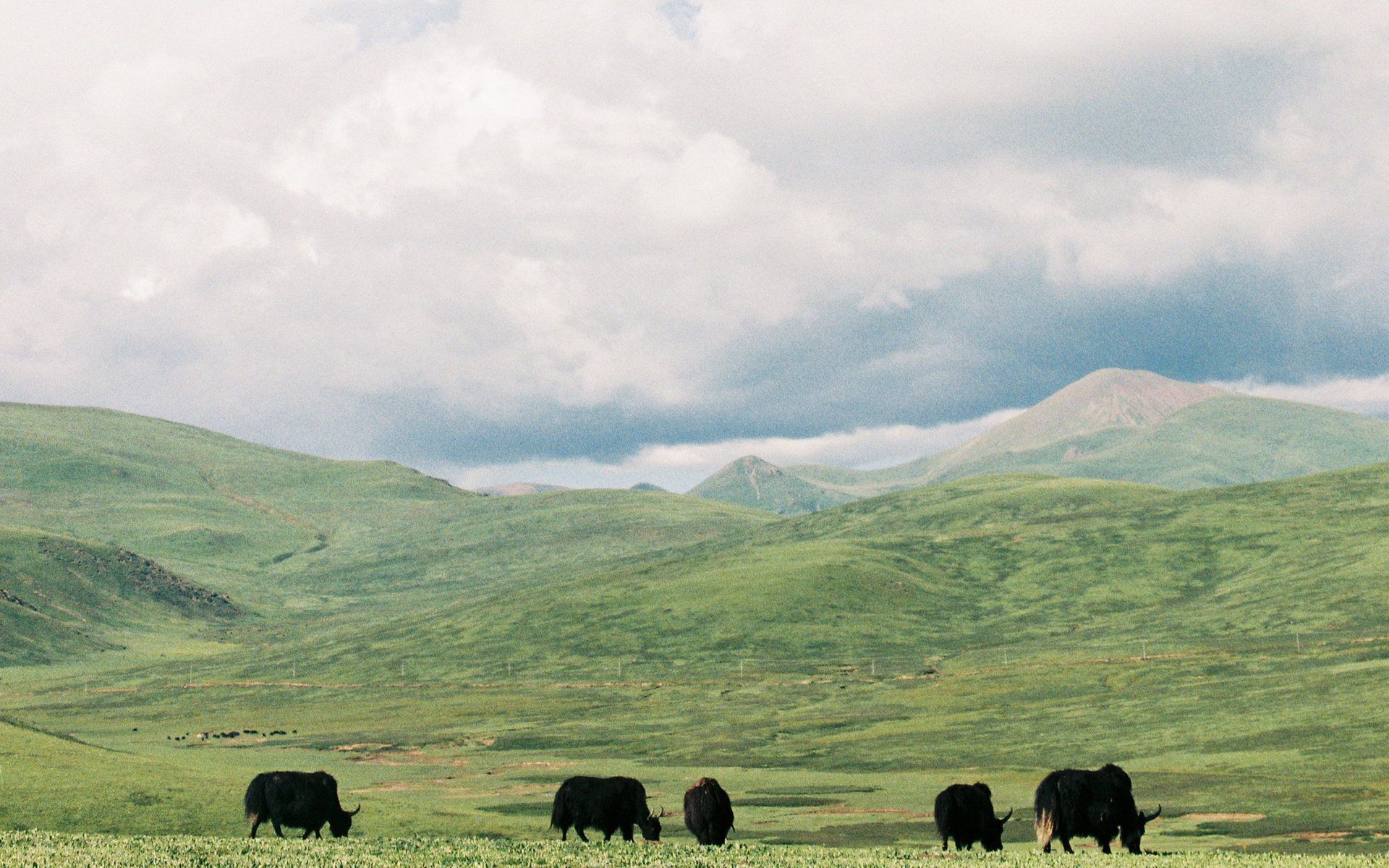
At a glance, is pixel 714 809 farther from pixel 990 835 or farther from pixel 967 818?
pixel 990 835

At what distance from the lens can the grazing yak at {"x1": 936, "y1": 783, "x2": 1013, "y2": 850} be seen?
40344 millimetres

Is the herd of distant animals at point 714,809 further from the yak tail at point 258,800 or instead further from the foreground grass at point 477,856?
the foreground grass at point 477,856

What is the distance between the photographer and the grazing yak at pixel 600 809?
1618 inches

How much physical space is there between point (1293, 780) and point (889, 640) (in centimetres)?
12412

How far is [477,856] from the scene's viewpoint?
29312 mm

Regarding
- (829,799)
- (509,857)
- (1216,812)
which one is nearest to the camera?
(509,857)

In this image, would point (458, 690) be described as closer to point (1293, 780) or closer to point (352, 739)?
point (352, 739)

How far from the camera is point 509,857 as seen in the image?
95.3 ft

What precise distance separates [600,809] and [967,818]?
41.3ft

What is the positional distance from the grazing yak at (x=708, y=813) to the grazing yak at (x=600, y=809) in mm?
2382

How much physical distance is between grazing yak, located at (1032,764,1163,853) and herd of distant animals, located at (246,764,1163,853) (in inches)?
0.9

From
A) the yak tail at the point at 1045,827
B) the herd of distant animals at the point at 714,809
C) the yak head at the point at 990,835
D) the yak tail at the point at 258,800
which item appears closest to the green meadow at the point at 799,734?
the herd of distant animals at the point at 714,809

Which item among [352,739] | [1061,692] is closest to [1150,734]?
[1061,692]

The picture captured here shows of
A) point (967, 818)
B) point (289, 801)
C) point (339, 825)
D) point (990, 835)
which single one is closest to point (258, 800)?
point (289, 801)
